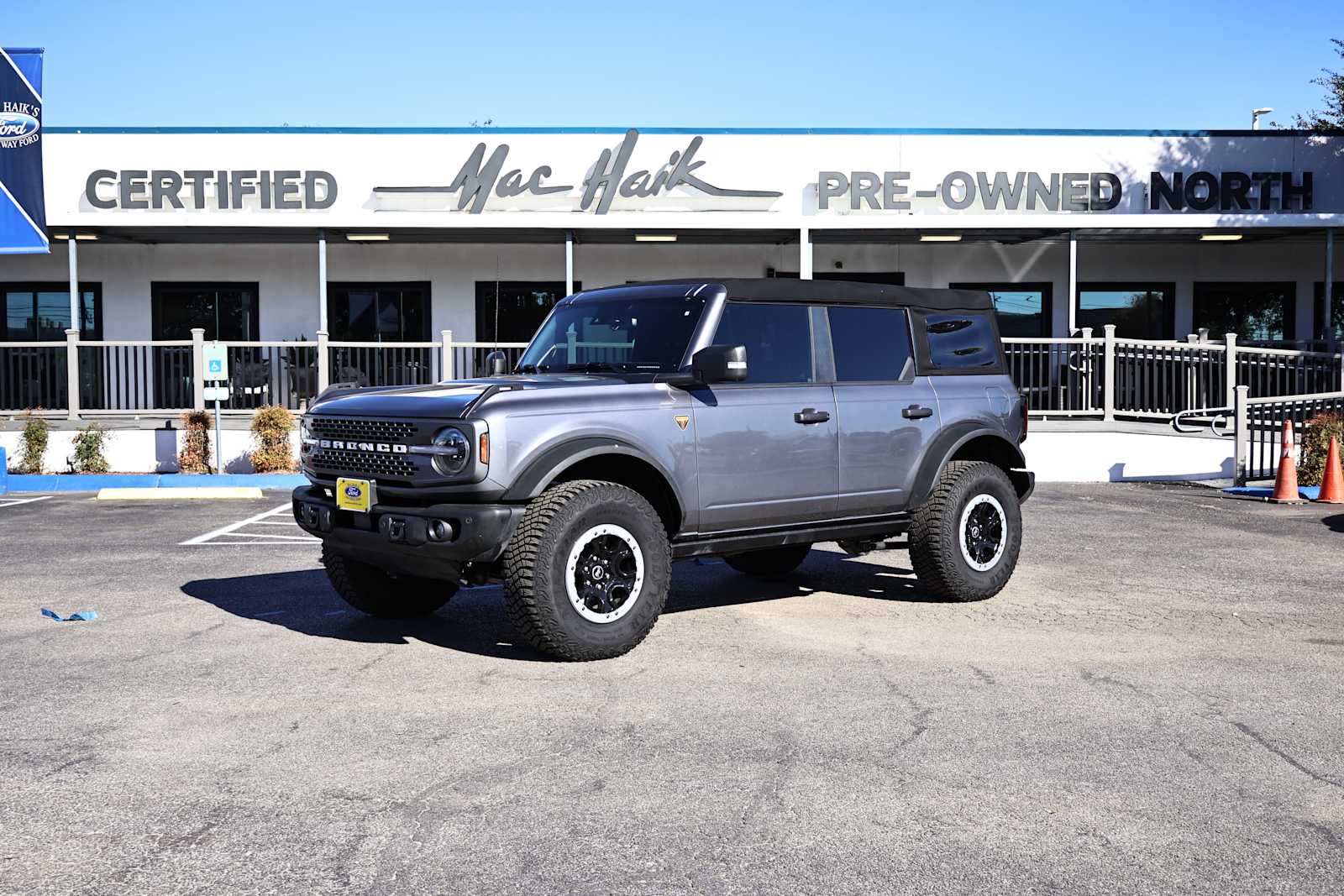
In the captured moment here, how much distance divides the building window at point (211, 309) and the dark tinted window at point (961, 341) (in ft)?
53.3

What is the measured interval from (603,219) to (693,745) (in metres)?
15.3

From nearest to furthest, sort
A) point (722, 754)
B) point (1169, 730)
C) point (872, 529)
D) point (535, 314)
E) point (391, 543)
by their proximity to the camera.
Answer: point (722, 754)
point (1169, 730)
point (391, 543)
point (872, 529)
point (535, 314)

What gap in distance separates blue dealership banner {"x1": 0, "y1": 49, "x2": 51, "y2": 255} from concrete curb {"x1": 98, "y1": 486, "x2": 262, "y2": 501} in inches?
243

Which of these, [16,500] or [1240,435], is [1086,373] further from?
[16,500]

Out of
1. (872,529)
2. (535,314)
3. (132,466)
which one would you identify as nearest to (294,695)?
(872,529)

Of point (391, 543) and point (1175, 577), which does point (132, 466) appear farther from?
point (1175, 577)

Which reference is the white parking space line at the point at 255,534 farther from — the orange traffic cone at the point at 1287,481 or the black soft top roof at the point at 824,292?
the orange traffic cone at the point at 1287,481

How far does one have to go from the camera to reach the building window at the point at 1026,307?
2241 cm

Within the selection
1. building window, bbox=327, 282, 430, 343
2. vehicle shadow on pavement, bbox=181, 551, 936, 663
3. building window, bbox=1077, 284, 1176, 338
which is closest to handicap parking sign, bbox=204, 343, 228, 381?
building window, bbox=327, 282, 430, 343

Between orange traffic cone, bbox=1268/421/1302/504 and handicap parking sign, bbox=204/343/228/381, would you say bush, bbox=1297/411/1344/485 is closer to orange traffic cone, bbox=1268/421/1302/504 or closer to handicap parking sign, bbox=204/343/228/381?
orange traffic cone, bbox=1268/421/1302/504

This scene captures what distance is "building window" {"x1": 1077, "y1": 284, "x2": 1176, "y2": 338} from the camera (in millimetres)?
22547

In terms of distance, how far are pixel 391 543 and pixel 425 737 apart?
149 centimetres

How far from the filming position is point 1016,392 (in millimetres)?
8594

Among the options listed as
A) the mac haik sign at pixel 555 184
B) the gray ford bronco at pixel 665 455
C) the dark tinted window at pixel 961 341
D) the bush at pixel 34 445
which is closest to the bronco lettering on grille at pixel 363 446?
the gray ford bronco at pixel 665 455
